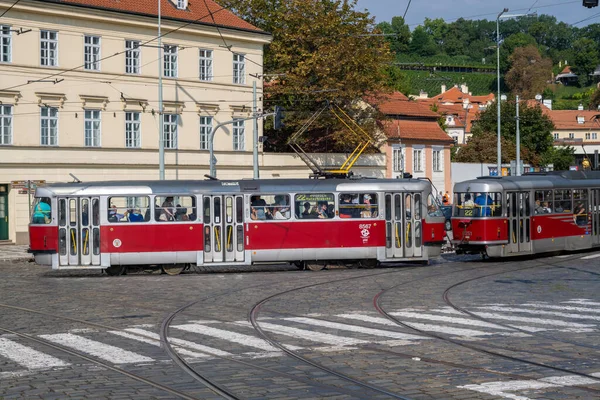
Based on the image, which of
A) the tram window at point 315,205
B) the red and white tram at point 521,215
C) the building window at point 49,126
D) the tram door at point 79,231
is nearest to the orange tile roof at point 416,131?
the building window at point 49,126

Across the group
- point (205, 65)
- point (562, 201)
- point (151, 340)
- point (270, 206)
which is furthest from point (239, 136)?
point (151, 340)

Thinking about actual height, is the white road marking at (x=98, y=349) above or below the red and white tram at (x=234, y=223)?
below

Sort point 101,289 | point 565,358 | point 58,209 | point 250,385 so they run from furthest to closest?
point 58,209 → point 101,289 → point 565,358 → point 250,385

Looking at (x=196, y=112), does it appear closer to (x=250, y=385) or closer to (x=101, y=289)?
(x=101, y=289)

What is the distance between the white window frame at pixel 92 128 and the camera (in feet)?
151

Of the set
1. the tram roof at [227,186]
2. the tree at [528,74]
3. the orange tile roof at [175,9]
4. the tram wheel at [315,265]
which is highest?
the tree at [528,74]

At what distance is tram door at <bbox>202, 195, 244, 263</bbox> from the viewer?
28312mm

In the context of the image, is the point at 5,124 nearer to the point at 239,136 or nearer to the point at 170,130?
A: the point at 170,130

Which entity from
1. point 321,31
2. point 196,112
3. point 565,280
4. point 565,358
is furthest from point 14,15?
point 565,358

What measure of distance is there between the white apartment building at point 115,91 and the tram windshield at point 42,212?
16099 millimetres

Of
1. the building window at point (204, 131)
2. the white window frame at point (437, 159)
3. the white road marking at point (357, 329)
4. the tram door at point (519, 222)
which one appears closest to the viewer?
the white road marking at point (357, 329)

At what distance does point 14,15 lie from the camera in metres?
42.9

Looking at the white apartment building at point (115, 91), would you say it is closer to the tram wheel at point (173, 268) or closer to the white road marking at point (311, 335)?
the tram wheel at point (173, 268)

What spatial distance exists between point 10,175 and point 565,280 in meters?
26.9
